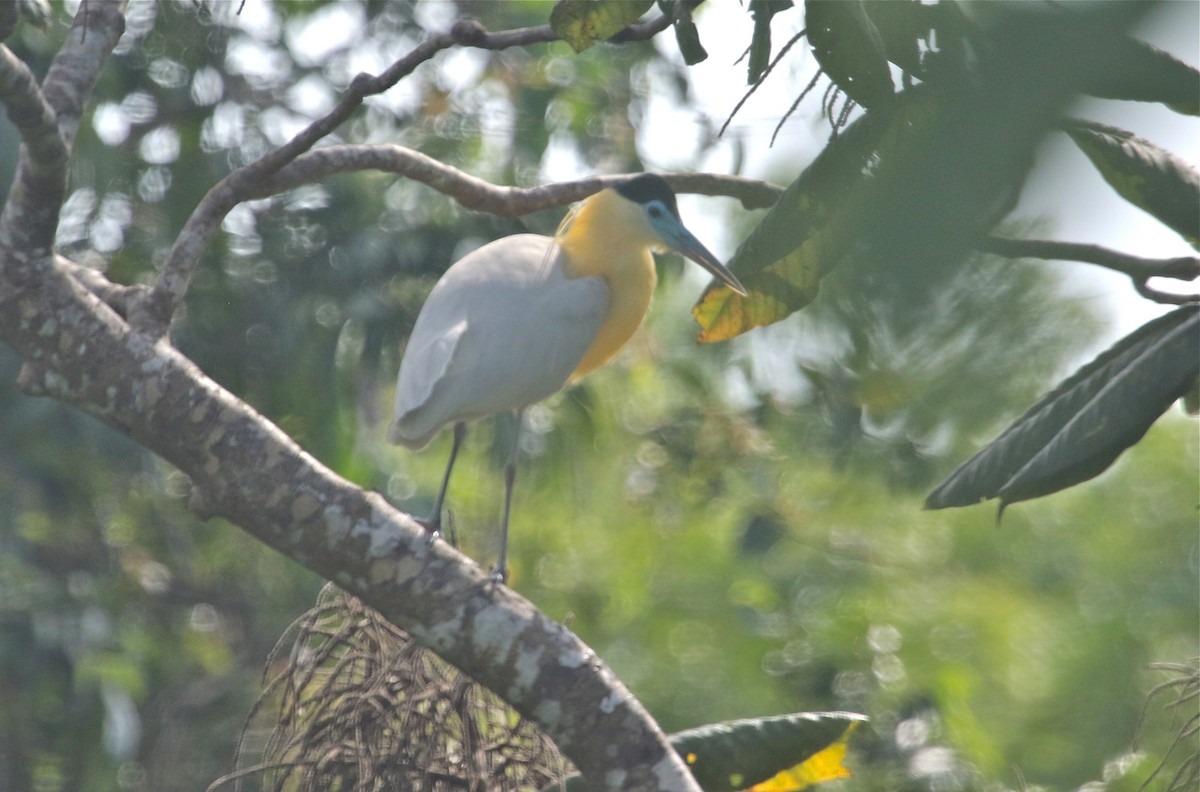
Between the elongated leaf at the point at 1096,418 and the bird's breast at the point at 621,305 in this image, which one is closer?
the elongated leaf at the point at 1096,418

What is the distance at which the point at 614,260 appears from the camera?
262cm

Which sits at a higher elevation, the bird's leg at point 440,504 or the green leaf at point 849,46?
the green leaf at point 849,46

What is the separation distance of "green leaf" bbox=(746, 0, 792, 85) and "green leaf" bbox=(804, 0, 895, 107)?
0.65 feet

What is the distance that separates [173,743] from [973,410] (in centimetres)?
394

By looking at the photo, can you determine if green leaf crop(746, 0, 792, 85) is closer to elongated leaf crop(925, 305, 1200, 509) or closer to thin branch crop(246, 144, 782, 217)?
elongated leaf crop(925, 305, 1200, 509)

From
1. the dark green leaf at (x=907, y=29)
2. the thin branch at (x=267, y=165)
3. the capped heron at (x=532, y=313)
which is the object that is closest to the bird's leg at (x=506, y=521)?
the capped heron at (x=532, y=313)

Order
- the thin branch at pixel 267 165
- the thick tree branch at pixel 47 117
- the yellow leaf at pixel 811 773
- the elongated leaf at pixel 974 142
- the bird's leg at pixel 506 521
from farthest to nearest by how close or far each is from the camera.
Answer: the bird's leg at pixel 506 521
the yellow leaf at pixel 811 773
the thin branch at pixel 267 165
the thick tree branch at pixel 47 117
the elongated leaf at pixel 974 142

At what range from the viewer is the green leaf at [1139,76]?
0.35m

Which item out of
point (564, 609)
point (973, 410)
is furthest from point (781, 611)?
point (973, 410)

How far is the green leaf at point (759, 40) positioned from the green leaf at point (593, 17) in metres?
0.20

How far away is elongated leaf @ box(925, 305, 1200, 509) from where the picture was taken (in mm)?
1542

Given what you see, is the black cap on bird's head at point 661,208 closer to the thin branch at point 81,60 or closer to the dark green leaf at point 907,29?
the thin branch at point 81,60

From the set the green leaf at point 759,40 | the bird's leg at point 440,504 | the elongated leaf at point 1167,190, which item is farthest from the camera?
the bird's leg at point 440,504

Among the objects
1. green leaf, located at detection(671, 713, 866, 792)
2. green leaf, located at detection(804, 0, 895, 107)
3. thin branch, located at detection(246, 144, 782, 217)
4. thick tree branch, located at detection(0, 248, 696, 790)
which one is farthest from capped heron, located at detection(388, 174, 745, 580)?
green leaf, located at detection(804, 0, 895, 107)
